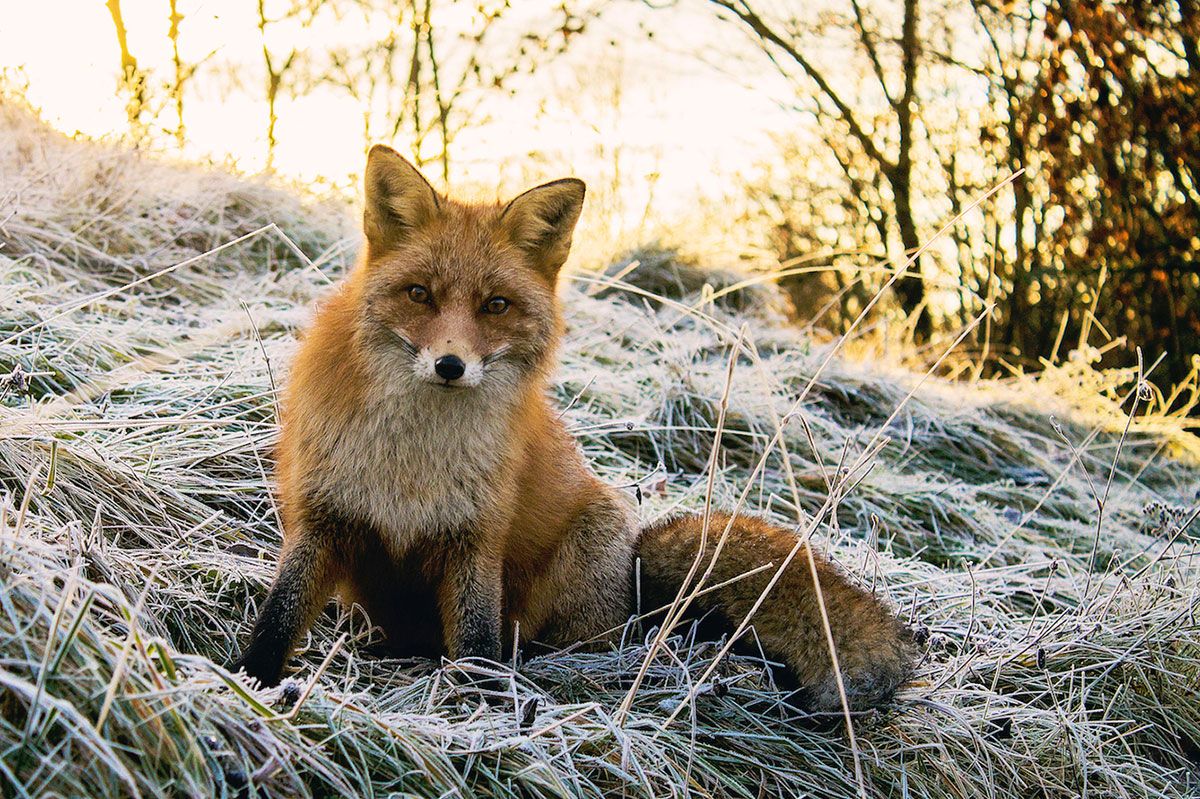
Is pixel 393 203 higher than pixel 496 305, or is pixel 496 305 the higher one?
pixel 393 203

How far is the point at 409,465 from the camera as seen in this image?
2641 millimetres

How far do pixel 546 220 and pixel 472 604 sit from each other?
3.58ft

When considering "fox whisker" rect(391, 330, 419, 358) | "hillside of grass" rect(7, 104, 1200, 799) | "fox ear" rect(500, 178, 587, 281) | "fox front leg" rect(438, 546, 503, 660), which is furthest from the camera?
"fox ear" rect(500, 178, 587, 281)

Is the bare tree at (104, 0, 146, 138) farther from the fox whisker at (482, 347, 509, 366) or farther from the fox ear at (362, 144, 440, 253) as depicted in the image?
the fox whisker at (482, 347, 509, 366)

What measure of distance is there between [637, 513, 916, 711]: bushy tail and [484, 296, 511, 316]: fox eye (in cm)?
87

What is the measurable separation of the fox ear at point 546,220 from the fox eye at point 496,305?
25 centimetres

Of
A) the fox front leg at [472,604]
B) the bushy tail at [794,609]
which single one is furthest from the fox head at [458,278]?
the bushy tail at [794,609]

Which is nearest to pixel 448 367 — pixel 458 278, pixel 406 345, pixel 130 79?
pixel 406 345

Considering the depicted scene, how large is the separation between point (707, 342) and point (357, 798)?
15.6 ft

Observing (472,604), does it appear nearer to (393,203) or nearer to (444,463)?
(444,463)

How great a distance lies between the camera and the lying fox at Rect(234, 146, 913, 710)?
2543 mm

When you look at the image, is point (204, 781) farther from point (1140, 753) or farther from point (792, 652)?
point (1140, 753)

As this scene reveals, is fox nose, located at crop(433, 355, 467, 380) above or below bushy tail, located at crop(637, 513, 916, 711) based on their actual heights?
above

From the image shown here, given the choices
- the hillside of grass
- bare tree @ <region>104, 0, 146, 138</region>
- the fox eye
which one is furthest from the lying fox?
bare tree @ <region>104, 0, 146, 138</region>
